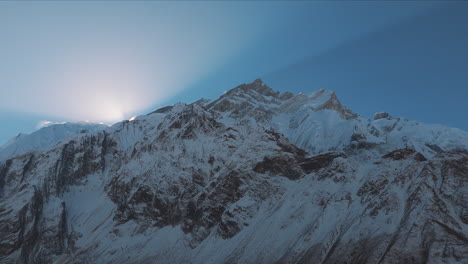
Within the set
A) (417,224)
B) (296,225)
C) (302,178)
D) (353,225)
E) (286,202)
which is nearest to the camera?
(417,224)

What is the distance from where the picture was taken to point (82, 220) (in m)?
199

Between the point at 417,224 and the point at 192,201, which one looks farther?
the point at 192,201

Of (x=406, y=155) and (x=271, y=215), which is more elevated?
(x=406, y=155)

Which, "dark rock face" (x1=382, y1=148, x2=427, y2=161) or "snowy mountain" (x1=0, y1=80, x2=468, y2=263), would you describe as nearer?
"snowy mountain" (x1=0, y1=80, x2=468, y2=263)

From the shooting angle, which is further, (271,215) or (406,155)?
(406,155)

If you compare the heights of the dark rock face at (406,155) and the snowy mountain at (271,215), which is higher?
the dark rock face at (406,155)

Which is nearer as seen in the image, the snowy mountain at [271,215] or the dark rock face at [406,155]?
the snowy mountain at [271,215]

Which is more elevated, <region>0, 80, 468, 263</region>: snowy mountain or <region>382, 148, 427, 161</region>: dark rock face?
<region>382, 148, 427, 161</region>: dark rock face

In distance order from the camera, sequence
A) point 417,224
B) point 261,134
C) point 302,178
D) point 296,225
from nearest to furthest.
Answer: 1. point 417,224
2. point 296,225
3. point 302,178
4. point 261,134

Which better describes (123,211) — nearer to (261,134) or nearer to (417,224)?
(261,134)

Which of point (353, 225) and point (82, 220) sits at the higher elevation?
point (353, 225)

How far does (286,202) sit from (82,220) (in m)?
117

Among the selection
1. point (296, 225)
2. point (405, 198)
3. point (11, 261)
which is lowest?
point (11, 261)

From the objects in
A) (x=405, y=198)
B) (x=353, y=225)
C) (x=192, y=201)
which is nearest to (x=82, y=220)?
(x=192, y=201)
